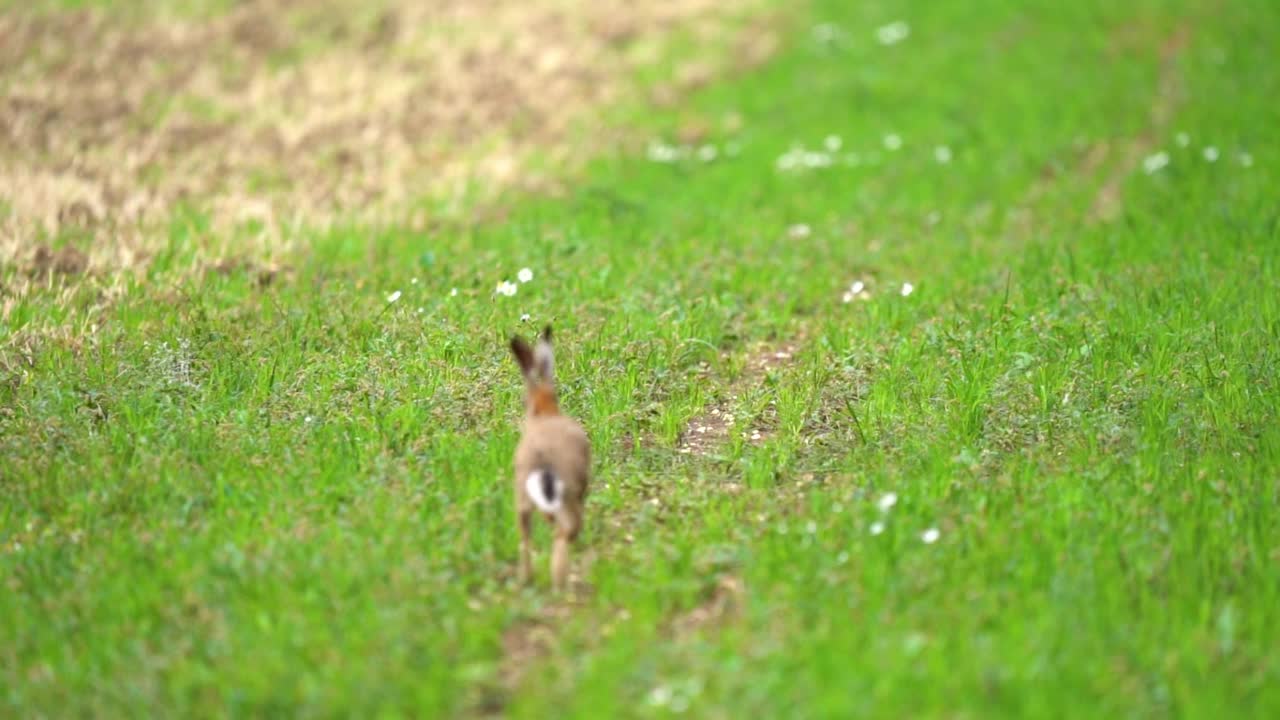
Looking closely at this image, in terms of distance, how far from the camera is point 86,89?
48.7 feet

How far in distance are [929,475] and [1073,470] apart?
28.3 inches

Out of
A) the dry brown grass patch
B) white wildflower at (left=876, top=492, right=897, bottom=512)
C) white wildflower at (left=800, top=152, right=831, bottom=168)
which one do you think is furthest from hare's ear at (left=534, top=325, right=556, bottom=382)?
white wildflower at (left=800, top=152, right=831, bottom=168)

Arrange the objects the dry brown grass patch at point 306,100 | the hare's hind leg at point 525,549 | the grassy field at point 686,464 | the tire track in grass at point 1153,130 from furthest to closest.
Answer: the tire track in grass at point 1153,130 → the dry brown grass patch at point 306,100 → the hare's hind leg at point 525,549 → the grassy field at point 686,464

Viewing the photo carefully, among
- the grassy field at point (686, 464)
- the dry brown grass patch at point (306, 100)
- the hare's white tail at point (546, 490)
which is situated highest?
the hare's white tail at point (546, 490)

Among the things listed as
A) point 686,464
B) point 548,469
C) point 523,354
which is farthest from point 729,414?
point 548,469

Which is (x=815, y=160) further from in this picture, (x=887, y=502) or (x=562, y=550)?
(x=562, y=550)

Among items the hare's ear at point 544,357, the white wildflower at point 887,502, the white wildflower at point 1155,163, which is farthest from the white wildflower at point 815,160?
the hare's ear at point 544,357

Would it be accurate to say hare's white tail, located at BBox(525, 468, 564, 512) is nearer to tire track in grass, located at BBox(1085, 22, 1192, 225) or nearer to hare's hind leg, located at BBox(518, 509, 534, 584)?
hare's hind leg, located at BBox(518, 509, 534, 584)

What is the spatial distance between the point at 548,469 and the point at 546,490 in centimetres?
11

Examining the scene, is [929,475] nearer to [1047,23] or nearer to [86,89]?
[86,89]

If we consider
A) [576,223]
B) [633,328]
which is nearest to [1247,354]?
[633,328]

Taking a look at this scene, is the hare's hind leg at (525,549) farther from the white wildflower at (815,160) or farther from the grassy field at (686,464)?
the white wildflower at (815,160)

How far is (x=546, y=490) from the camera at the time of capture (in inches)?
210

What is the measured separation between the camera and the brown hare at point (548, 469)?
538cm
